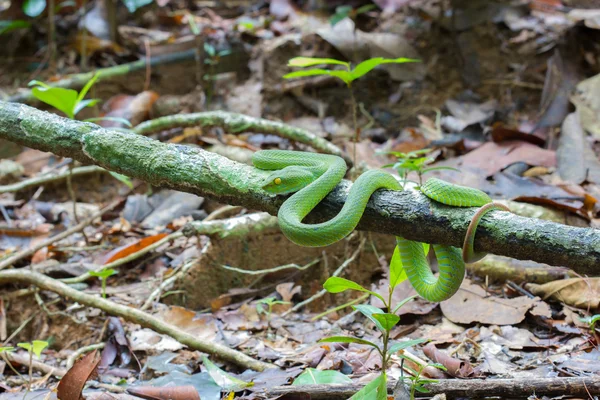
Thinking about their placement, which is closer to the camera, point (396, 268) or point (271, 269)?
point (396, 268)

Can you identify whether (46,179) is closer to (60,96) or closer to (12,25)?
(60,96)

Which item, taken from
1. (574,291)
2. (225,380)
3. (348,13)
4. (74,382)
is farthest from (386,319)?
(348,13)

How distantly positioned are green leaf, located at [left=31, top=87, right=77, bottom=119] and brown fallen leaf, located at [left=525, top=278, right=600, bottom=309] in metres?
3.96

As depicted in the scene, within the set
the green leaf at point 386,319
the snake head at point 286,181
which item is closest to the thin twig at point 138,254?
the snake head at point 286,181

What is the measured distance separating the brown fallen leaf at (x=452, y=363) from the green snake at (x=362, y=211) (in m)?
0.51

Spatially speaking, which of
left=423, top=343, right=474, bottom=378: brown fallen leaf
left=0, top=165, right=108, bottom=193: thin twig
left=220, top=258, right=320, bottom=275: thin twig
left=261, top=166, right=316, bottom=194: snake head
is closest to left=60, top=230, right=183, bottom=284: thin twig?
left=220, top=258, right=320, bottom=275: thin twig

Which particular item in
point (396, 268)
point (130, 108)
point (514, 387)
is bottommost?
point (130, 108)

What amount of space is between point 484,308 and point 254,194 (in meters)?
2.04

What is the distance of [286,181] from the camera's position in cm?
303

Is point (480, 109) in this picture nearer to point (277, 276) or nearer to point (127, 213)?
point (277, 276)

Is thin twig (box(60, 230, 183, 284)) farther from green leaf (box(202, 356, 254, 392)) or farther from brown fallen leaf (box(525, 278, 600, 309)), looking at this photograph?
brown fallen leaf (box(525, 278, 600, 309))

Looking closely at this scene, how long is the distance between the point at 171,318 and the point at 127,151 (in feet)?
5.82

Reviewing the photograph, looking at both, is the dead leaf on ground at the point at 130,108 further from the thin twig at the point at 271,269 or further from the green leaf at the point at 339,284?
the green leaf at the point at 339,284

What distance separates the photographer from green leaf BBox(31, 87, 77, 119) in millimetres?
4512
